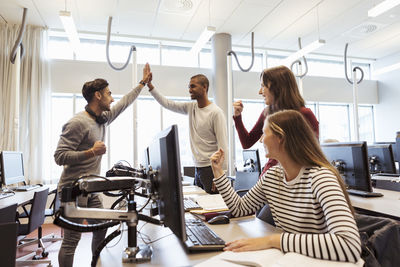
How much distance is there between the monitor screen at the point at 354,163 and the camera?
1.71 m

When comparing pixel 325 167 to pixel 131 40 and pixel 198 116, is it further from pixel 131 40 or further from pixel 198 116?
pixel 131 40

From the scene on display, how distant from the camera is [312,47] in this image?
4.14 m

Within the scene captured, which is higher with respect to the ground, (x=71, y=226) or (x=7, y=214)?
(x=71, y=226)

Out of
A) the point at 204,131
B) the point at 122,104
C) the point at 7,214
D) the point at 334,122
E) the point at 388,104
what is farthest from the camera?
the point at 334,122

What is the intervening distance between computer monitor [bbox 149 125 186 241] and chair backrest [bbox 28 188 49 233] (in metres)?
2.13

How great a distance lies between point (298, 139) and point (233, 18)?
152 inches

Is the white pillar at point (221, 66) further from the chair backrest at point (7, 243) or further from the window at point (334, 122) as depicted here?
the chair backrest at point (7, 243)

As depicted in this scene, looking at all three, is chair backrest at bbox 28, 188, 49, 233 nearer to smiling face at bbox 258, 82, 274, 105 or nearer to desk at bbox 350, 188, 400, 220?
smiling face at bbox 258, 82, 274, 105

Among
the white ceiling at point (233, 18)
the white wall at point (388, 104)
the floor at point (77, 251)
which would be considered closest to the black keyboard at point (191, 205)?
the floor at point (77, 251)

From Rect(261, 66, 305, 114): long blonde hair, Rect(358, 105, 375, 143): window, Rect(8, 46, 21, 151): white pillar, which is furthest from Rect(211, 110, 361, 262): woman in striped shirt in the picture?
Rect(358, 105, 375, 143): window

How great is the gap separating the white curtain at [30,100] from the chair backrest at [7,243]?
328 cm

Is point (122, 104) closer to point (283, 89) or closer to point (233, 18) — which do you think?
point (283, 89)

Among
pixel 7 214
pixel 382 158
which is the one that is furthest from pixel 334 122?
pixel 7 214

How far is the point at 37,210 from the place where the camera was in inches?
98.9
